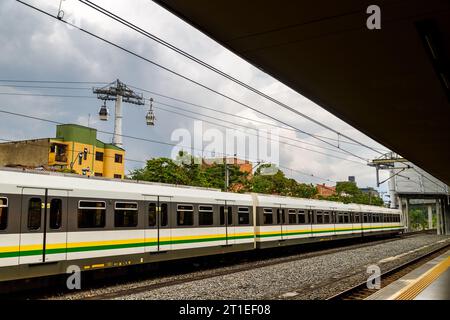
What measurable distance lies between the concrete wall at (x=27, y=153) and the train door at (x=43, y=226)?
48190mm

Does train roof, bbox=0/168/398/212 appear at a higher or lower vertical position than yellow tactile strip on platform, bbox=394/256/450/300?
higher

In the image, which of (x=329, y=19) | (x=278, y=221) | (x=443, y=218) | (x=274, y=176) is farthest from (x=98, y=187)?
(x=443, y=218)

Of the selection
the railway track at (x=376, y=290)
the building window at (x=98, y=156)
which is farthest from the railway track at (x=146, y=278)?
the building window at (x=98, y=156)

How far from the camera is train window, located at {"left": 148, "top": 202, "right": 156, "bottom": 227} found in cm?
1380

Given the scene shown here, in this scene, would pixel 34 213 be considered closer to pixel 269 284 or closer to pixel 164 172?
pixel 269 284

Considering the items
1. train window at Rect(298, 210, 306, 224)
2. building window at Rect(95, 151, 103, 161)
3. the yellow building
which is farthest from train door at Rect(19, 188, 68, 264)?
building window at Rect(95, 151, 103, 161)

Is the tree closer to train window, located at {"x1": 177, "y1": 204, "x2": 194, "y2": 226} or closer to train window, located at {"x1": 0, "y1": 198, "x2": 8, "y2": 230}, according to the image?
train window, located at {"x1": 177, "y1": 204, "x2": 194, "y2": 226}

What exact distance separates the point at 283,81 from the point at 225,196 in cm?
1039

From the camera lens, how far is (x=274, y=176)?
177ft

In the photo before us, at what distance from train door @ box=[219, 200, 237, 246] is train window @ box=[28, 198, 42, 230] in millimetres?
7908

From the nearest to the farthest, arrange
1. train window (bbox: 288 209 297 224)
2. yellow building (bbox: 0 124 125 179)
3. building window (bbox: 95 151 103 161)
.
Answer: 1. train window (bbox: 288 209 297 224)
2. yellow building (bbox: 0 124 125 179)
3. building window (bbox: 95 151 103 161)

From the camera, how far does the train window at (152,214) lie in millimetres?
13805

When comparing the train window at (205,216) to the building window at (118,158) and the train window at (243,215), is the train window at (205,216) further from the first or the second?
the building window at (118,158)
